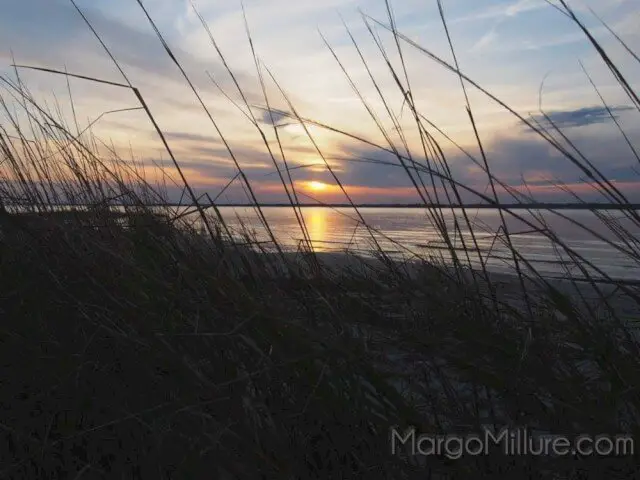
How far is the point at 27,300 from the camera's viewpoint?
1139 mm

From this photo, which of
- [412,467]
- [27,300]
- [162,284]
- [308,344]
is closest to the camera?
[412,467]

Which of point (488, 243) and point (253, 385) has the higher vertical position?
point (253, 385)

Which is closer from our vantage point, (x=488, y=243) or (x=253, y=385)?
(x=253, y=385)

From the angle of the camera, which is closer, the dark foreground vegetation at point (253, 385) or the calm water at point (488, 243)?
the dark foreground vegetation at point (253, 385)

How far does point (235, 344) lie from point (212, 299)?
4.7 inches

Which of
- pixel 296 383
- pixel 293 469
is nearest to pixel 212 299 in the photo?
→ pixel 296 383

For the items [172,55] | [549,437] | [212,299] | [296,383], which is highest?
[172,55]

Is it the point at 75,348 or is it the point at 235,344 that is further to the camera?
the point at 75,348

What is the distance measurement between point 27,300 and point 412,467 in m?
0.93

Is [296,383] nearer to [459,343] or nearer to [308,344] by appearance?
[308,344]

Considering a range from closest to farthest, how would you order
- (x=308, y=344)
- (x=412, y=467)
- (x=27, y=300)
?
(x=412, y=467) → (x=308, y=344) → (x=27, y=300)

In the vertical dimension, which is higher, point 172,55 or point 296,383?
point 172,55

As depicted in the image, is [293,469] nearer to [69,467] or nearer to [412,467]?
[412,467]

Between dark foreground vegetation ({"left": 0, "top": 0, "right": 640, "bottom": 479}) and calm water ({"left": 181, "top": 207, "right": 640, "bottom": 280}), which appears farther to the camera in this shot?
calm water ({"left": 181, "top": 207, "right": 640, "bottom": 280})
